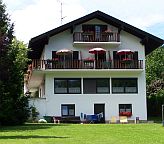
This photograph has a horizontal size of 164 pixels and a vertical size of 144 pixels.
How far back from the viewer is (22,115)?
1260 inches

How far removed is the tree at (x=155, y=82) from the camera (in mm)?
54450

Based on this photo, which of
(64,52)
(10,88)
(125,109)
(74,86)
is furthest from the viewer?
(125,109)

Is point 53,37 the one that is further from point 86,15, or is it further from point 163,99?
point 163,99

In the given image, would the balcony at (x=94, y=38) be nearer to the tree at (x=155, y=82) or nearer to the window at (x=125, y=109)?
Result: the window at (x=125, y=109)

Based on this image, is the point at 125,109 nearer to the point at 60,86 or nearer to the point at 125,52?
the point at 125,52

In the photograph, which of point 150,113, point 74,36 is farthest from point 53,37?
point 150,113

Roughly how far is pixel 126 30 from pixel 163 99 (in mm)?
14480

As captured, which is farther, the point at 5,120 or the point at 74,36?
the point at 74,36

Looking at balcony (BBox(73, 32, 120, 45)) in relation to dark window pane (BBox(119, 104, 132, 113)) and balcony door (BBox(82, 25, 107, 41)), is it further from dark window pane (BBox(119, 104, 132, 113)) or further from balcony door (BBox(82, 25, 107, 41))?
dark window pane (BBox(119, 104, 132, 113))

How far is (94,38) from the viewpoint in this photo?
41.9 m

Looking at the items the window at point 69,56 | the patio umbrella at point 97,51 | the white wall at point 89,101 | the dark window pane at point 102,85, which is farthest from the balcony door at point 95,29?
the dark window pane at point 102,85

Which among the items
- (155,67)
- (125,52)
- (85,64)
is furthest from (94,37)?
(155,67)

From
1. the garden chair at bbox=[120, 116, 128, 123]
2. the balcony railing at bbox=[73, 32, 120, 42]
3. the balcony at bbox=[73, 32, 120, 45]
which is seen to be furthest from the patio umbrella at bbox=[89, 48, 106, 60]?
the garden chair at bbox=[120, 116, 128, 123]

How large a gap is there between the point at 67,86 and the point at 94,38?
4.98 meters
